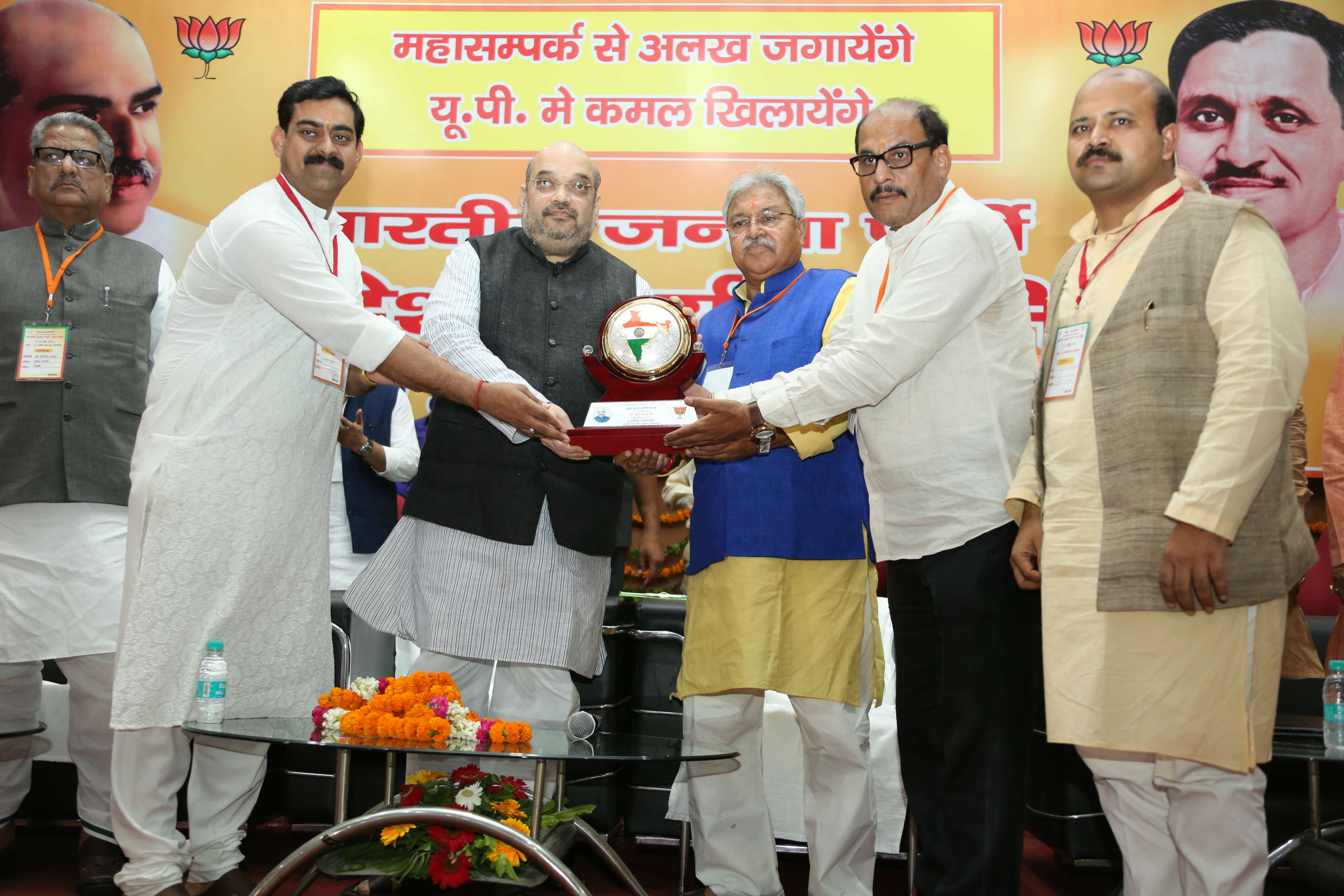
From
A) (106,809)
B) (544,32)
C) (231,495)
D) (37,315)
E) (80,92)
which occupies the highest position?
(544,32)

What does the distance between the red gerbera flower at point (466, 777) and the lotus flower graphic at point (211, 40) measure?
421 cm

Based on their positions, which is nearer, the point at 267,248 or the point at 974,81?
the point at 267,248

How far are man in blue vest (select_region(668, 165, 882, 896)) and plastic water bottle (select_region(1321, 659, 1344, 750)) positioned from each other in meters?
1.28

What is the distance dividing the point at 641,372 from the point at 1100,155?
4.02ft

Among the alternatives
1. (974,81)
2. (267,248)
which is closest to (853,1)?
(974,81)

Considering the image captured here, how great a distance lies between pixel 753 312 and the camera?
294cm

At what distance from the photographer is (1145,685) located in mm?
1892

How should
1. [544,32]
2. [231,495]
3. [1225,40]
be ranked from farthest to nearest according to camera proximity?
[544,32]
[1225,40]
[231,495]

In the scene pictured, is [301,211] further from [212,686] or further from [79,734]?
[79,734]

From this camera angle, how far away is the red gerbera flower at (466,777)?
230cm

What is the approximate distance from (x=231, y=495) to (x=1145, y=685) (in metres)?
2.21

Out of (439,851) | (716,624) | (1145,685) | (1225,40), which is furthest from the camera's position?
(1225,40)

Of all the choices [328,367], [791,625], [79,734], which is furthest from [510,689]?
[79,734]

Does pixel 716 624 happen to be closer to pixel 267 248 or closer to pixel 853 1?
pixel 267 248
